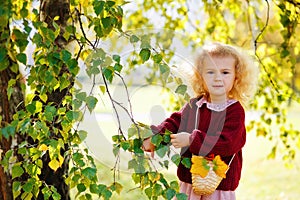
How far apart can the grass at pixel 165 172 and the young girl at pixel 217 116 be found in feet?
0.45

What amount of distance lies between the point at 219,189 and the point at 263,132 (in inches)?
46.8

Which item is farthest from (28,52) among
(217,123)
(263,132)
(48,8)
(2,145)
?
(263,132)

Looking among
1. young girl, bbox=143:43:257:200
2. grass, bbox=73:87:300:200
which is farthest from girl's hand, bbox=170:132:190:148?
grass, bbox=73:87:300:200

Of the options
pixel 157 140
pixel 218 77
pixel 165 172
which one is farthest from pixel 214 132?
pixel 165 172

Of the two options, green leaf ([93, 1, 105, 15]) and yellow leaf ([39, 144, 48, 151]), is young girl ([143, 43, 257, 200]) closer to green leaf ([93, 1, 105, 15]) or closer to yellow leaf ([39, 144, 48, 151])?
yellow leaf ([39, 144, 48, 151])

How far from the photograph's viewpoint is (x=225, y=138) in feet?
6.47

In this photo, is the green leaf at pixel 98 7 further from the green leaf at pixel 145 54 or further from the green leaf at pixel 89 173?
the green leaf at pixel 89 173

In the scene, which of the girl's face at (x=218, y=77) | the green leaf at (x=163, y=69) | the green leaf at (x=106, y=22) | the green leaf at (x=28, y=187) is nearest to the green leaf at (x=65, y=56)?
the green leaf at (x=106, y=22)

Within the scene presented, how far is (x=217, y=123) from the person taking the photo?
6.72 ft

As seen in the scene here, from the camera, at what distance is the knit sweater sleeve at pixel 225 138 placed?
1.95 meters

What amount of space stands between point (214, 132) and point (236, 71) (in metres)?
0.26

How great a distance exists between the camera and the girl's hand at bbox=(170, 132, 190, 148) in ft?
6.26

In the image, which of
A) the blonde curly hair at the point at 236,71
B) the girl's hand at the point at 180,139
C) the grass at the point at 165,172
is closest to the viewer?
the girl's hand at the point at 180,139

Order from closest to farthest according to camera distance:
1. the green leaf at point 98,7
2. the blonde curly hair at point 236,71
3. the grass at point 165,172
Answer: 1. the green leaf at point 98,7
2. the grass at point 165,172
3. the blonde curly hair at point 236,71
